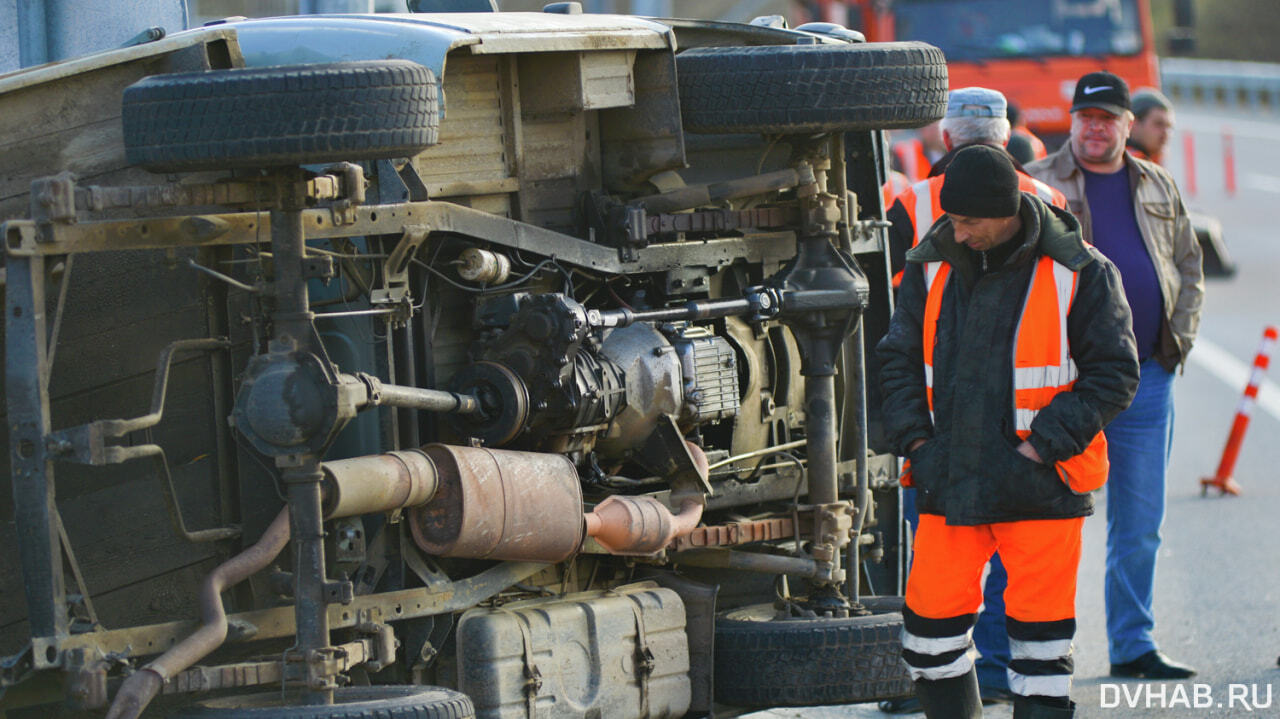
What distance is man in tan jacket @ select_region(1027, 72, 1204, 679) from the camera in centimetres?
790

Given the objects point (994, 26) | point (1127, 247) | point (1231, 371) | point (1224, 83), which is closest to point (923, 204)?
point (1127, 247)

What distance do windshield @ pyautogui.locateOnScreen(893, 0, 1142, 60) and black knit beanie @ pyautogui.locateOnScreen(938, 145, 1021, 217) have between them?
16184mm

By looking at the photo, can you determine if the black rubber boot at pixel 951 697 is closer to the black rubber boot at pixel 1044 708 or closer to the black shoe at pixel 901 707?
the black rubber boot at pixel 1044 708

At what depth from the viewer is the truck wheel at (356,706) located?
5.21 meters

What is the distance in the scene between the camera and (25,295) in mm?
5102

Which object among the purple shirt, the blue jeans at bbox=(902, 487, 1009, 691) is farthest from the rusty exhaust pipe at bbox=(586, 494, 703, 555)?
the purple shirt

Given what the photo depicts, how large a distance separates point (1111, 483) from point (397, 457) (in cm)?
345

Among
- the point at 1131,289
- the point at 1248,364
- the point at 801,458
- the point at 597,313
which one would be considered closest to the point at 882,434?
the point at 801,458

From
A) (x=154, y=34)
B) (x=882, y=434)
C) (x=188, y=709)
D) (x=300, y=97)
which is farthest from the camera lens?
(x=882, y=434)

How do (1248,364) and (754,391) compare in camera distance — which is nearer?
(754,391)

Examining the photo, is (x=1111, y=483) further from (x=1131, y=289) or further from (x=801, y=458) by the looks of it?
(x=801, y=458)

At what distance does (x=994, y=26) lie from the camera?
72.1 ft

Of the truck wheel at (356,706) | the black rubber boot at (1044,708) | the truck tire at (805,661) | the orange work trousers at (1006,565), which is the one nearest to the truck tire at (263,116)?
the truck wheel at (356,706)

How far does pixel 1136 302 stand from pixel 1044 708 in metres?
2.49
